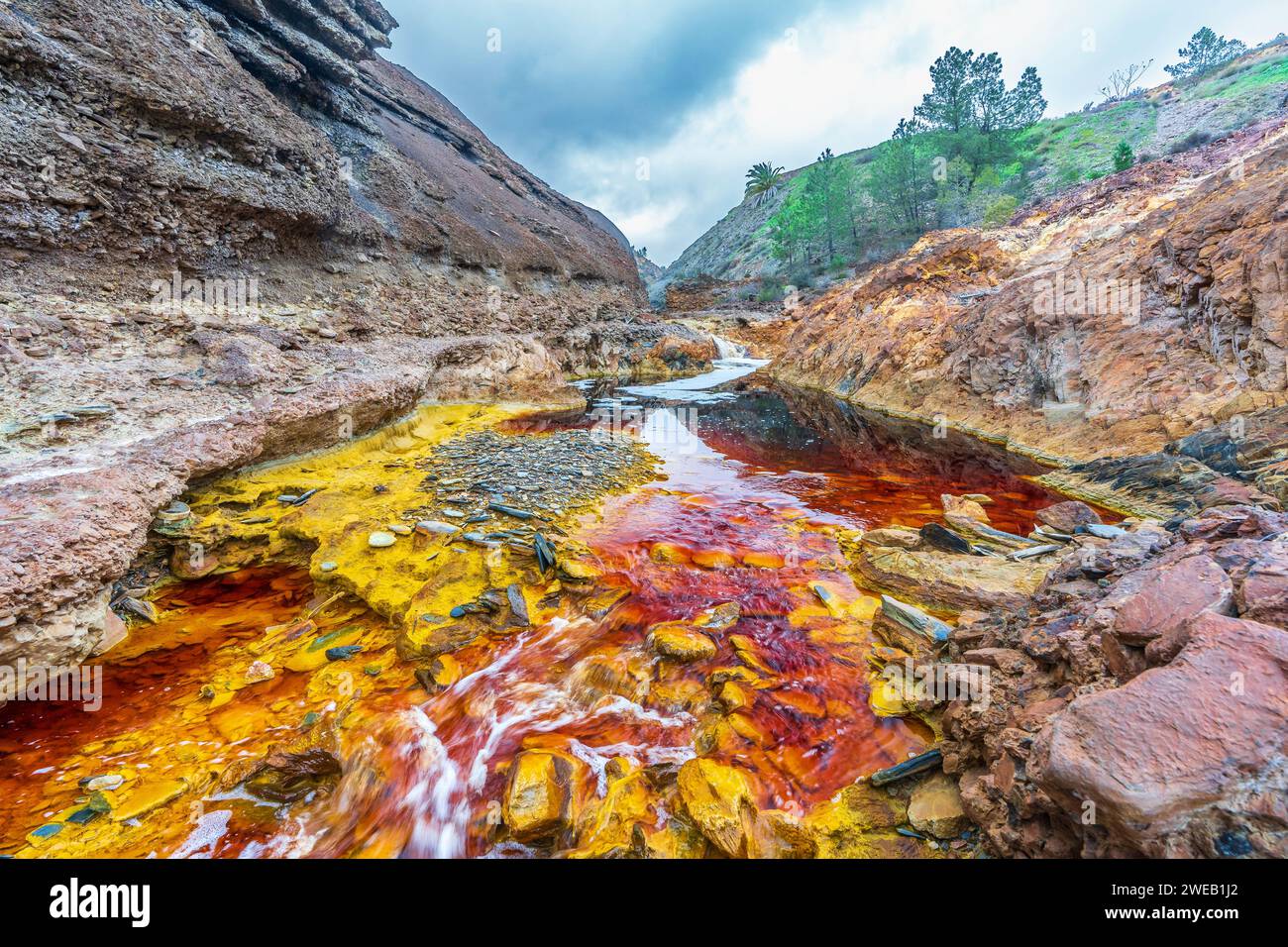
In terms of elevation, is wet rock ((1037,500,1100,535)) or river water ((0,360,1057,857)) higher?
wet rock ((1037,500,1100,535))

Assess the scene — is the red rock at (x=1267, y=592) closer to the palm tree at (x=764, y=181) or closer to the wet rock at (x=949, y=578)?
the wet rock at (x=949, y=578)

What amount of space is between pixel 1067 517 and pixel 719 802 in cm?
630

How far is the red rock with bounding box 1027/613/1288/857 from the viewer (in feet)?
5.07

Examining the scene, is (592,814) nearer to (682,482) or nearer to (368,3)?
(682,482)

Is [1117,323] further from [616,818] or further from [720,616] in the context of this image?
[616,818]

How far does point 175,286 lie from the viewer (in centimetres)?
1013

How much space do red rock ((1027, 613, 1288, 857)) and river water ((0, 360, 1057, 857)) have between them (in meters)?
1.47

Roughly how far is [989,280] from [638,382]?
54.5ft

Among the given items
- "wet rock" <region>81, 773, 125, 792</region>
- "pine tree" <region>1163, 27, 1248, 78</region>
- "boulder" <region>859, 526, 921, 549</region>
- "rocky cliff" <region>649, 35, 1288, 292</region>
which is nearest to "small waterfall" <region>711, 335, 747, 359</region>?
"rocky cliff" <region>649, 35, 1288, 292</region>

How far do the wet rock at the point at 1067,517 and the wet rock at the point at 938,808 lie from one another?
497 cm

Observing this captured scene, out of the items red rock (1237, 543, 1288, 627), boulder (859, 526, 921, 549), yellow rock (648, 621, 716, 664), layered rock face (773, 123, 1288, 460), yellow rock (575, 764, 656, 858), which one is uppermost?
layered rock face (773, 123, 1288, 460)

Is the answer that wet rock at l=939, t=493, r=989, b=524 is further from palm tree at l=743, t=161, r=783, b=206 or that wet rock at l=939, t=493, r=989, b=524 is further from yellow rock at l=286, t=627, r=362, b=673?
palm tree at l=743, t=161, r=783, b=206

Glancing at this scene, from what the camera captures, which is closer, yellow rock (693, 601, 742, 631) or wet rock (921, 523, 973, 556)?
yellow rock (693, 601, 742, 631)

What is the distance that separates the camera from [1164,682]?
6.16 ft
